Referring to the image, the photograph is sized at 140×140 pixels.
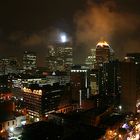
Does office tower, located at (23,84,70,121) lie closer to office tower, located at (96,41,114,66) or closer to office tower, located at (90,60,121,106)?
office tower, located at (90,60,121,106)

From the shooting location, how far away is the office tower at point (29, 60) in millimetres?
101688

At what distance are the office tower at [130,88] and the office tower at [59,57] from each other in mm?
58886

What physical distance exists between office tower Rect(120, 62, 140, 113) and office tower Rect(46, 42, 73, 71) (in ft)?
193

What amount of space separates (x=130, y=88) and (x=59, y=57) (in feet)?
222

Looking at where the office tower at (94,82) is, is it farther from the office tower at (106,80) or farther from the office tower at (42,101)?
the office tower at (42,101)

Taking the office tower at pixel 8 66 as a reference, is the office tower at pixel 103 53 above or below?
above

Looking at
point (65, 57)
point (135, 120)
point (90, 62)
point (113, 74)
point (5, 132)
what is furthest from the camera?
point (65, 57)

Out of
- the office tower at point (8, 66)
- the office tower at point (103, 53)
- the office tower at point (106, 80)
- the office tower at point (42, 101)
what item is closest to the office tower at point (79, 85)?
the office tower at point (106, 80)

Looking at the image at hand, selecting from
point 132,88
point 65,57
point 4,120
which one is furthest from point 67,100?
point 65,57

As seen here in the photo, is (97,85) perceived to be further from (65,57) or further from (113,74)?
(65,57)

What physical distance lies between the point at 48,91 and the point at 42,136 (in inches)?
593

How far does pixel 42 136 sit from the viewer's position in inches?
902

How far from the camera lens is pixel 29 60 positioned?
4102 inches

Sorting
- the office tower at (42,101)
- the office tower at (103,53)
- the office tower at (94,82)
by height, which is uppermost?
the office tower at (103,53)
